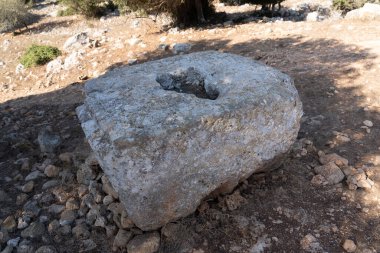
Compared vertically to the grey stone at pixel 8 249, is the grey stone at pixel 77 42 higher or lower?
lower

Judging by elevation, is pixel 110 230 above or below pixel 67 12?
above

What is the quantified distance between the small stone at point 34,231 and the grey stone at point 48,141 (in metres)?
1.39

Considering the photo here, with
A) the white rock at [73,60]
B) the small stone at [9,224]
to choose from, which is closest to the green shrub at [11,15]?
the white rock at [73,60]

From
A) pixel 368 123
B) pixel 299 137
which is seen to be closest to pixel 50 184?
pixel 299 137

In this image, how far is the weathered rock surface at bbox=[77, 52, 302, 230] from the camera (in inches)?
103

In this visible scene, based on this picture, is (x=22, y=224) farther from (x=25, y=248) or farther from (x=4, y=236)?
(x=25, y=248)

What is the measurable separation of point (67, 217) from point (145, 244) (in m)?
0.91

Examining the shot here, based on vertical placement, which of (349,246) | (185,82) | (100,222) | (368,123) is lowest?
(368,123)

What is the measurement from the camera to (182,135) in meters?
2.68

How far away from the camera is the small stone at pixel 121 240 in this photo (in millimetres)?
3004

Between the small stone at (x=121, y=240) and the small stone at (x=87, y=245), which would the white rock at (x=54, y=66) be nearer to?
the small stone at (x=87, y=245)

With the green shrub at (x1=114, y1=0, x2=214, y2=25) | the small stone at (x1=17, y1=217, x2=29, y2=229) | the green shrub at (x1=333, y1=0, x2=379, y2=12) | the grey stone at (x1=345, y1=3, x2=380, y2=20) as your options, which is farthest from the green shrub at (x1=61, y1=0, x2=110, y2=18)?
the small stone at (x1=17, y1=217, x2=29, y2=229)

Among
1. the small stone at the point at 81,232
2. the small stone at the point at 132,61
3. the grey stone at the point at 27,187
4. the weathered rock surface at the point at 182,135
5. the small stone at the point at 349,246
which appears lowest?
the small stone at the point at 132,61

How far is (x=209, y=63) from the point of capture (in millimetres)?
3902
